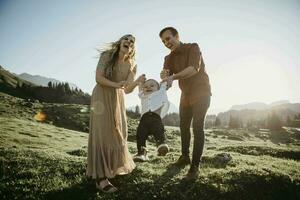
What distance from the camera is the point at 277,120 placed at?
17262cm

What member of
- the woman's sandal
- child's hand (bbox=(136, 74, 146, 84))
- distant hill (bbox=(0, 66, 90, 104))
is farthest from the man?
distant hill (bbox=(0, 66, 90, 104))

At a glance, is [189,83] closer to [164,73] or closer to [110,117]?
[164,73]

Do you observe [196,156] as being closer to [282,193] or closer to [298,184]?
[282,193]

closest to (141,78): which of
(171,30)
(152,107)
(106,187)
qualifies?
(152,107)

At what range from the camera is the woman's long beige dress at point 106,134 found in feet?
23.8

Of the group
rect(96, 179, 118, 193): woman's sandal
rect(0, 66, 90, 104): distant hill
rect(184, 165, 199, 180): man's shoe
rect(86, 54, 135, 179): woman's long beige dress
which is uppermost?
rect(0, 66, 90, 104): distant hill

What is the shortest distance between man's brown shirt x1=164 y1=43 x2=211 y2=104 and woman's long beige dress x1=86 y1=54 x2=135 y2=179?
1.79m

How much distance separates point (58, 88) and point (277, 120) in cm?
14213

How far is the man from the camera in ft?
25.5

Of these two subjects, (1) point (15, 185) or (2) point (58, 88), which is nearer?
(1) point (15, 185)

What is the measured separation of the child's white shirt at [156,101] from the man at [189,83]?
1.59 ft

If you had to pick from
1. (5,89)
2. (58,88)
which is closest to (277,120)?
(58,88)

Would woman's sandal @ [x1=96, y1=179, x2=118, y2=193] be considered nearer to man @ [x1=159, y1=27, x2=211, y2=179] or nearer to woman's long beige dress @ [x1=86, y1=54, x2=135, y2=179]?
woman's long beige dress @ [x1=86, y1=54, x2=135, y2=179]

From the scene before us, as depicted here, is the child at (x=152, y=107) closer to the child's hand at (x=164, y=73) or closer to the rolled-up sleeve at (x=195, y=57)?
the child's hand at (x=164, y=73)
